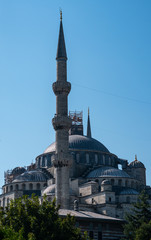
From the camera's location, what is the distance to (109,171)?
45.6m

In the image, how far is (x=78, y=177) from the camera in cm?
4709

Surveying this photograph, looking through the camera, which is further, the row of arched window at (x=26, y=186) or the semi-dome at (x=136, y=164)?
the semi-dome at (x=136, y=164)

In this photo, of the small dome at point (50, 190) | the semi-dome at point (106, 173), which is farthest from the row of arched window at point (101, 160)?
the small dome at point (50, 190)

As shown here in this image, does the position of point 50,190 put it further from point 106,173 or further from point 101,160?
point 101,160

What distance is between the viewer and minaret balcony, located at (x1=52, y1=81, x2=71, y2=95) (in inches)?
1517

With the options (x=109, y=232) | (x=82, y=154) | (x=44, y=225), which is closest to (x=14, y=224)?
(x=44, y=225)

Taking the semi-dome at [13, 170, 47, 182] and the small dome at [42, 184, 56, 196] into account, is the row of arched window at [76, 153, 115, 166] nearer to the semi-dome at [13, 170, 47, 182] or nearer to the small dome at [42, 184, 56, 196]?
the semi-dome at [13, 170, 47, 182]

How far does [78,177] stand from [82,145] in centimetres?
453

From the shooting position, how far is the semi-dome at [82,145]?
5022 cm

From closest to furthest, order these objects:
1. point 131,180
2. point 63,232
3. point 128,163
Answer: point 63,232 < point 131,180 < point 128,163

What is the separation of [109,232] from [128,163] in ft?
68.7

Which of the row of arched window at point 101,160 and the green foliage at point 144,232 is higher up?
the row of arched window at point 101,160

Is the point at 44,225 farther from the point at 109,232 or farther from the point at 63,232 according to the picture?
the point at 109,232

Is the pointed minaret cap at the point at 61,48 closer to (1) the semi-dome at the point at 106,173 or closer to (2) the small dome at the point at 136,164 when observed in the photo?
(1) the semi-dome at the point at 106,173
